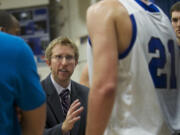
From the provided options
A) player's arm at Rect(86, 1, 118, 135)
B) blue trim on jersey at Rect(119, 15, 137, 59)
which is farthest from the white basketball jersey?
player's arm at Rect(86, 1, 118, 135)

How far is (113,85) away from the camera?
4.25 feet

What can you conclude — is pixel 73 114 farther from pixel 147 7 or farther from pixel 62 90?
pixel 147 7

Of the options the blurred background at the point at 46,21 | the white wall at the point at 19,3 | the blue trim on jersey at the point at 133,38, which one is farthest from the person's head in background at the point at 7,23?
the white wall at the point at 19,3

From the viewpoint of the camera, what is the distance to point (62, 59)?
2654 mm

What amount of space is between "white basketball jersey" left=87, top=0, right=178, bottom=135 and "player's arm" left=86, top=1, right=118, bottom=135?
101 millimetres

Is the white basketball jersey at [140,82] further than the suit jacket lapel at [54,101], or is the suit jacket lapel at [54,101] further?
the suit jacket lapel at [54,101]

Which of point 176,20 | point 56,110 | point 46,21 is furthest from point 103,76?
point 46,21

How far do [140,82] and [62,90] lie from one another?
1.23m

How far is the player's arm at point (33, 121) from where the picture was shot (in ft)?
4.35

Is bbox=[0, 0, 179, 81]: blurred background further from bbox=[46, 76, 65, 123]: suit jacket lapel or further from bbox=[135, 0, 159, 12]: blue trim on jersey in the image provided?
bbox=[135, 0, 159, 12]: blue trim on jersey

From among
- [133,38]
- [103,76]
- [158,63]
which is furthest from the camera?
[158,63]

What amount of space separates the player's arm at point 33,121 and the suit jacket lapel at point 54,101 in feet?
3.28

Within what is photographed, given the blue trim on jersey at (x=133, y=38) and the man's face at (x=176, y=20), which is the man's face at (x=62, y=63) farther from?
the blue trim on jersey at (x=133, y=38)

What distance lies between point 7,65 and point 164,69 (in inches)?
31.4
